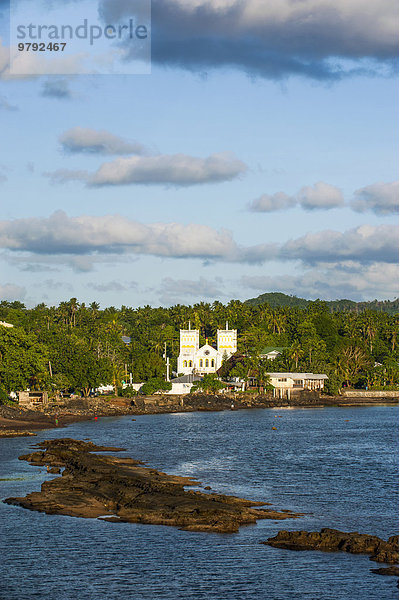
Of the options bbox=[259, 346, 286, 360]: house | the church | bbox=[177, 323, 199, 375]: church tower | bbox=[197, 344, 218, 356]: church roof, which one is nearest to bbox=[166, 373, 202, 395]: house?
the church

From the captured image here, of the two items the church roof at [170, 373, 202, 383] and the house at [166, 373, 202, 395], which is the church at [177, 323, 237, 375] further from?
the house at [166, 373, 202, 395]

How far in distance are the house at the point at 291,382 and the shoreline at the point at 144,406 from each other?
254 cm

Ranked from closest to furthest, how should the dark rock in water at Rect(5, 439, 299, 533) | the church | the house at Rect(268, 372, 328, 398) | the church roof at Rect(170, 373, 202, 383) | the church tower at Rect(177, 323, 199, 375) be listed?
the dark rock in water at Rect(5, 439, 299, 533), the church roof at Rect(170, 373, 202, 383), the house at Rect(268, 372, 328, 398), the church, the church tower at Rect(177, 323, 199, 375)

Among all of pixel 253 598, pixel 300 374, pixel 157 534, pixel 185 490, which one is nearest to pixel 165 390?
pixel 300 374

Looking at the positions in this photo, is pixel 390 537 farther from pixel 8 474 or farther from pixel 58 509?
pixel 8 474

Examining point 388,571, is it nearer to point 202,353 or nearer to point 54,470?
point 54,470

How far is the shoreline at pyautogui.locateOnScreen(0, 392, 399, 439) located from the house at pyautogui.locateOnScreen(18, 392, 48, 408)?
6.08 ft

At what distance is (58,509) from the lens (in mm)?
47094

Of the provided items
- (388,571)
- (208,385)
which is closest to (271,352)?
(208,385)

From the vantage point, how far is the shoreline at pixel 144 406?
109 meters

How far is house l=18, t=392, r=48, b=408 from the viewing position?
12506cm

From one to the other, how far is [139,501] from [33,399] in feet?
277

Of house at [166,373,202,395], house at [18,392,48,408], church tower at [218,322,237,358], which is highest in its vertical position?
church tower at [218,322,237,358]

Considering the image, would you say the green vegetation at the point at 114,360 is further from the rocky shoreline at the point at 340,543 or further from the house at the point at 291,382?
the rocky shoreline at the point at 340,543
